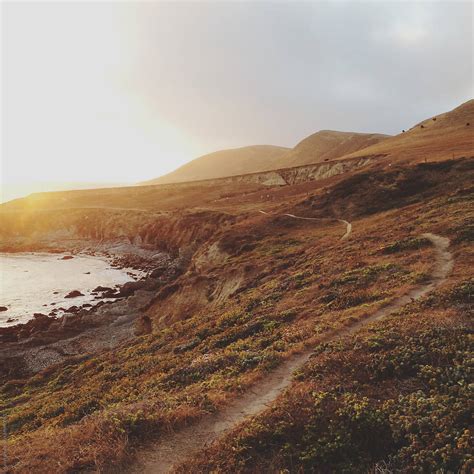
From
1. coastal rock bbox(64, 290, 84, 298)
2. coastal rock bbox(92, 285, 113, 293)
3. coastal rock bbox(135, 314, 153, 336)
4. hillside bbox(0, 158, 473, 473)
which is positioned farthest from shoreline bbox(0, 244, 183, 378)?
coastal rock bbox(92, 285, 113, 293)

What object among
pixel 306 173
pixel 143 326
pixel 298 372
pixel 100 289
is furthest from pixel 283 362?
pixel 306 173

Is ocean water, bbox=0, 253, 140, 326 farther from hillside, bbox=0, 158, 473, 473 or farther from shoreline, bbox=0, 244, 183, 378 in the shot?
hillside, bbox=0, 158, 473, 473

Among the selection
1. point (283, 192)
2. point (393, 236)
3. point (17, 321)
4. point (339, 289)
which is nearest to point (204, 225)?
point (283, 192)

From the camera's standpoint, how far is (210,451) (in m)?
9.74

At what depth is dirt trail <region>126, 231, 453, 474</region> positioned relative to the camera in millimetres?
9855

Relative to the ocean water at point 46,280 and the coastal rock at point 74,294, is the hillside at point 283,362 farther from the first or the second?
the coastal rock at point 74,294

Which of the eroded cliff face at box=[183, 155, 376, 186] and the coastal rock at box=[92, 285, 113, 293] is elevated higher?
the eroded cliff face at box=[183, 155, 376, 186]

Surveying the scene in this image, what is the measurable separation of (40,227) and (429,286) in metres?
133

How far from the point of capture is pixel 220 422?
11391 mm

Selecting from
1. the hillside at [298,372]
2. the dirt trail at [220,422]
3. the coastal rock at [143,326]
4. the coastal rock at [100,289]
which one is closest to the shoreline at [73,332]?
the coastal rock at [143,326]

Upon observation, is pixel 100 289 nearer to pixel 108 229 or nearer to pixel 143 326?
pixel 143 326

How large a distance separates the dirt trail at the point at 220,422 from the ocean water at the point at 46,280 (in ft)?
150

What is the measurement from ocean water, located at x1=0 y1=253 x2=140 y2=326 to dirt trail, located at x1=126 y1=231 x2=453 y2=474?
45.8 meters

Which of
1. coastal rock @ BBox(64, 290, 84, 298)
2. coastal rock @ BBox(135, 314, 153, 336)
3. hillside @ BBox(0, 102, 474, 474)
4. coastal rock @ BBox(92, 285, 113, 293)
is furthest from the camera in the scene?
coastal rock @ BBox(92, 285, 113, 293)
